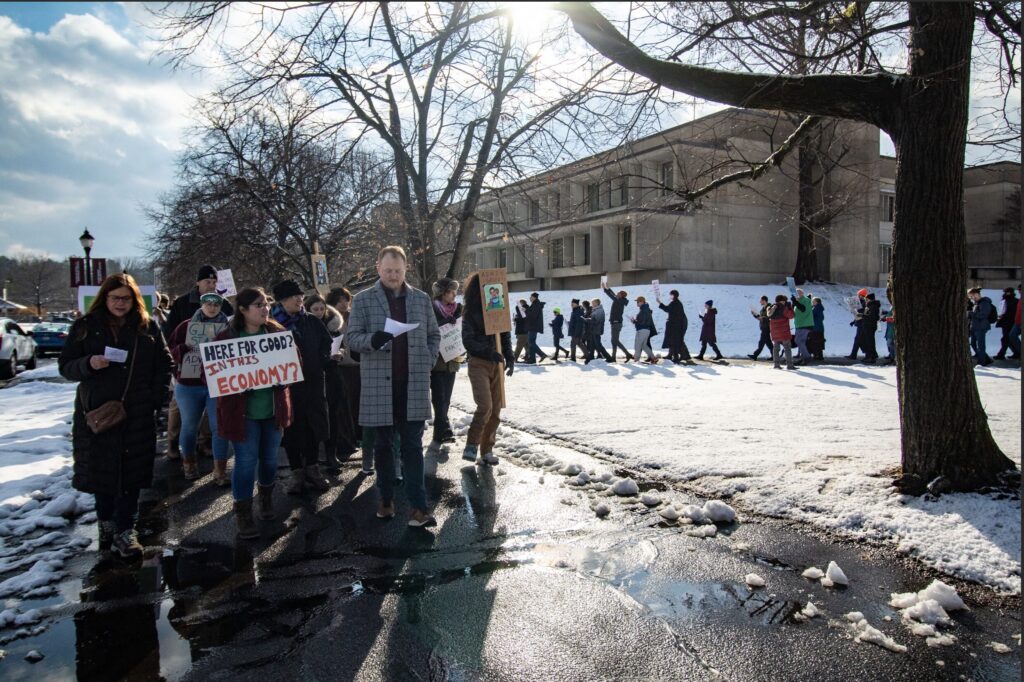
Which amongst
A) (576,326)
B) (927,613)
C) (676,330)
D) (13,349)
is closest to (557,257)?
(576,326)

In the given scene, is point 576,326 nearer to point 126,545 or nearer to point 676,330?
point 676,330

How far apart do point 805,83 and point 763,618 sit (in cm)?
425

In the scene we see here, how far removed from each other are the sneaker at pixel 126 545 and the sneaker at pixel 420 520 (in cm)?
199

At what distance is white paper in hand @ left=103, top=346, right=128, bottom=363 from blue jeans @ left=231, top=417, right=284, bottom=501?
40.6 inches

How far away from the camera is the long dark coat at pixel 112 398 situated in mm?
4594

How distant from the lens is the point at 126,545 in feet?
15.4

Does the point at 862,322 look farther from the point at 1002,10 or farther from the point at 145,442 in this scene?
the point at 145,442

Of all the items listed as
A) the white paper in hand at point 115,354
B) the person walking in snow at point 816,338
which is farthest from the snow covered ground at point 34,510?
the person walking in snow at point 816,338

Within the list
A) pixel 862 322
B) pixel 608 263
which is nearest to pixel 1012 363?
pixel 862 322

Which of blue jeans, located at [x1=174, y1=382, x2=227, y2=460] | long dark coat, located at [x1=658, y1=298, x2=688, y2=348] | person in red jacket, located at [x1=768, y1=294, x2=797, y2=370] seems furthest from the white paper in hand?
long dark coat, located at [x1=658, y1=298, x2=688, y2=348]

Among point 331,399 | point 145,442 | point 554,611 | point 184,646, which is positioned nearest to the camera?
point 184,646

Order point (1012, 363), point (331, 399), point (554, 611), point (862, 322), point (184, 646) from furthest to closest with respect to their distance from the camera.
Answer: point (862, 322), point (1012, 363), point (331, 399), point (554, 611), point (184, 646)

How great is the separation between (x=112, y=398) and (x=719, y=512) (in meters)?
4.69

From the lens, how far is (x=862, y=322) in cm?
1877
